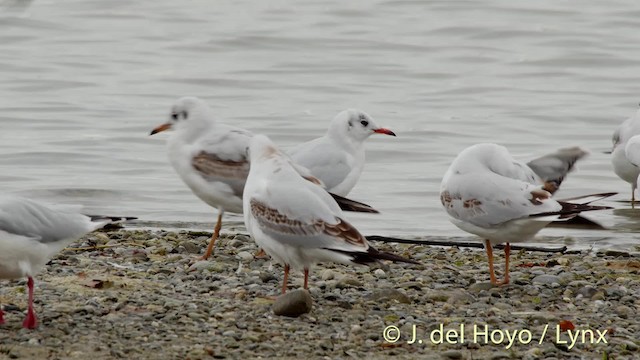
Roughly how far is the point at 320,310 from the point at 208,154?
2.25 meters

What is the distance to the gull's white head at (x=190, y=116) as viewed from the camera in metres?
9.03

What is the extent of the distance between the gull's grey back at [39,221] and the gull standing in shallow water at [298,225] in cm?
95

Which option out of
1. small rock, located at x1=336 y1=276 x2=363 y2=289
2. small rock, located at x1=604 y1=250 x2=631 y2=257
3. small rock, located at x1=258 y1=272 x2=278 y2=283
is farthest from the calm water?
small rock, located at x1=336 y1=276 x2=363 y2=289

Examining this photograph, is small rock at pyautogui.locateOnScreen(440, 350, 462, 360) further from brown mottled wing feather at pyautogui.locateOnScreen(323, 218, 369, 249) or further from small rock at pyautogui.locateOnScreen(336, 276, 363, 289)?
small rock at pyautogui.locateOnScreen(336, 276, 363, 289)

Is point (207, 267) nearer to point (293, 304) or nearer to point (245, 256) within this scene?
point (245, 256)

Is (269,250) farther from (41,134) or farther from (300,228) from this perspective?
(41,134)

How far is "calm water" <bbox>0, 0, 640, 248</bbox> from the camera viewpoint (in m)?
12.5

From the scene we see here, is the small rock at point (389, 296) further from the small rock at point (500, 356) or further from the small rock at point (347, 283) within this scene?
the small rock at point (500, 356)

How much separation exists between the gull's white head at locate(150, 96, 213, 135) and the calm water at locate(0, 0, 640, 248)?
5.66 feet

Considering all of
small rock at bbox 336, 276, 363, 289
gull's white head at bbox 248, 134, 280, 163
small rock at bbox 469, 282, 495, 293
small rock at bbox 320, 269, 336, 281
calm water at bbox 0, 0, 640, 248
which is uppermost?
gull's white head at bbox 248, 134, 280, 163

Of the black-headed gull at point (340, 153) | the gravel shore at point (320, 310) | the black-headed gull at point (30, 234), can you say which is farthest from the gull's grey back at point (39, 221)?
the black-headed gull at point (340, 153)

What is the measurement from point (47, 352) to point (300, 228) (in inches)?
68.2

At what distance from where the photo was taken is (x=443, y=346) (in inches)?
244

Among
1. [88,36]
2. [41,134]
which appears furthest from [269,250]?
[88,36]
